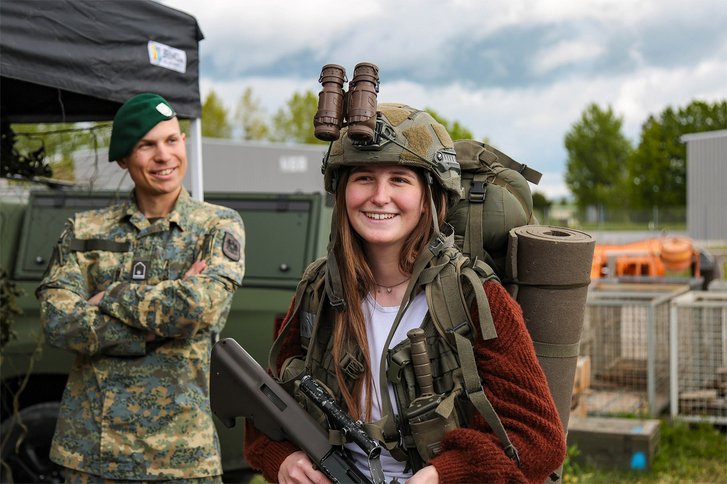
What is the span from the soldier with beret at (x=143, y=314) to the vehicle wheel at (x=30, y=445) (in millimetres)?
1399

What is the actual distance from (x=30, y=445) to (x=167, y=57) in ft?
7.38

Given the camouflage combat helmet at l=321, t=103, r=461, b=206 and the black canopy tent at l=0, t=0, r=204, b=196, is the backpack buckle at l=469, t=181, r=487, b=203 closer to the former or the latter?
the camouflage combat helmet at l=321, t=103, r=461, b=206

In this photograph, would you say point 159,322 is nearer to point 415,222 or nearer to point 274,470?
point 274,470

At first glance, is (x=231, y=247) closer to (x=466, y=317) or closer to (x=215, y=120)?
(x=466, y=317)

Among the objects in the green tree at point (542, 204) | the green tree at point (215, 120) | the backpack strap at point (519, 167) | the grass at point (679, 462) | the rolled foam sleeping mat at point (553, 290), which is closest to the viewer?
the rolled foam sleeping mat at point (553, 290)

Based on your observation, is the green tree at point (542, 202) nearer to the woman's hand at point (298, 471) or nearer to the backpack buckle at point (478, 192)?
the backpack buckle at point (478, 192)

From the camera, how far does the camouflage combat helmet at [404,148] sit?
2037 millimetres

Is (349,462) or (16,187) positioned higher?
(16,187)

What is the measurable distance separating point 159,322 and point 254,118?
145ft

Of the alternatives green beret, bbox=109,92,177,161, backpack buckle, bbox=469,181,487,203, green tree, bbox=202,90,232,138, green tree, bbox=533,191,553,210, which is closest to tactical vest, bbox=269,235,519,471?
backpack buckle, bbox=469,181,487,203

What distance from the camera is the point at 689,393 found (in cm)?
686

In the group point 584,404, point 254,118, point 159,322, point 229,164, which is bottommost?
point 584,404

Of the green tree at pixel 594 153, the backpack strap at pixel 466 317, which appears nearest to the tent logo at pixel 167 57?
the backpack strap at pixel 466 317

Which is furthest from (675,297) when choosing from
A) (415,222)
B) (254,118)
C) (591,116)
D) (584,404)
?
(591,116)
